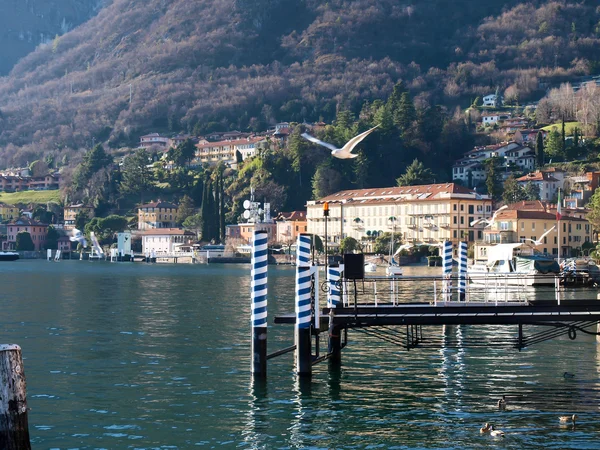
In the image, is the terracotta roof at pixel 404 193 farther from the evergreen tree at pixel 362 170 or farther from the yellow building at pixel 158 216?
the yellow building at pixel 158 216

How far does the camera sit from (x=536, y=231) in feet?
415

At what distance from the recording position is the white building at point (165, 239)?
18562 centimetres

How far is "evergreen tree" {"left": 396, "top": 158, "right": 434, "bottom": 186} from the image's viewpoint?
16762 cm

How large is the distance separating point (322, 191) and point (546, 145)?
3865 cm

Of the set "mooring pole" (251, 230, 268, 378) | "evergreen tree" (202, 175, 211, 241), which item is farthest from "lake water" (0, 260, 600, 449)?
"evergreen tree" (202, 175, 211, 241)

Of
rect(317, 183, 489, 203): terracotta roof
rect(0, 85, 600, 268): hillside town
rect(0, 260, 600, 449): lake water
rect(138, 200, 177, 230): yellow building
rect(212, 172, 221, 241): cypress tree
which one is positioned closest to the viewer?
rect(0, 260, 600, 449): lake water

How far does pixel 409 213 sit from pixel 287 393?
128110 mm

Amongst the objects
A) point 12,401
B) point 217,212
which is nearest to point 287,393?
point 12,401

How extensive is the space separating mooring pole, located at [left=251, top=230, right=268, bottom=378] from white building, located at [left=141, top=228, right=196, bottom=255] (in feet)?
509

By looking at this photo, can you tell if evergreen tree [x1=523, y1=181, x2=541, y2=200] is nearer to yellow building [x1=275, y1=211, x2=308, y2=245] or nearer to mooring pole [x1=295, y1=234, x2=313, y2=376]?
yellow building [x1=275, y1=211, x2=308, y2=245]

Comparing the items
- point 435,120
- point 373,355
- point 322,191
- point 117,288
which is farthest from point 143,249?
point 373,355

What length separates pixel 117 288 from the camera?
7919 cm

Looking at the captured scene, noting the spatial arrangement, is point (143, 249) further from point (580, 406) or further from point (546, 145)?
point (580, 406)

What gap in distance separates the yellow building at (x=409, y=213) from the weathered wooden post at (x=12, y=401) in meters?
128
